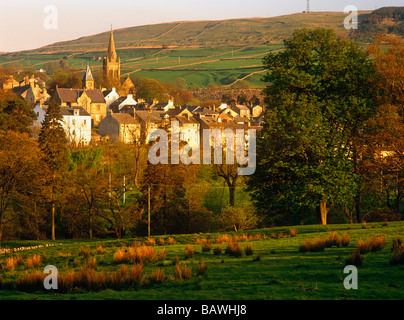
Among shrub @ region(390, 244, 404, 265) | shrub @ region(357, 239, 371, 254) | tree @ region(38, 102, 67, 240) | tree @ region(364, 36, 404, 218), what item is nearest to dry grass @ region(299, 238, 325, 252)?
shrub @ region(357, 239, 371, 254)

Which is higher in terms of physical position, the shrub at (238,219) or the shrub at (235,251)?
the shrub at (235,251)

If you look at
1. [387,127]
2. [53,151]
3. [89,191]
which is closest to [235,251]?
[387,127]

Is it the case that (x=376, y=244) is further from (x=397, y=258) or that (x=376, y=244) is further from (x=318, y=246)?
(x=397, y=258)

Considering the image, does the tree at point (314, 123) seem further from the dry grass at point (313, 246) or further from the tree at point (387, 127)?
the dry grass at point (313, 246)

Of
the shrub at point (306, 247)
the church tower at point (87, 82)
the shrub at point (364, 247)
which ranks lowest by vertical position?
the shrub at point (306, 247)

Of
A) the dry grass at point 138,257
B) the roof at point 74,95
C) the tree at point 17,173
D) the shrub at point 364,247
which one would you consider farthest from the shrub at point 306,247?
the roof at point 74,95

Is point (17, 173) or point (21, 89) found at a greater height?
point (21, 89)

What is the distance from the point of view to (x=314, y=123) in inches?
1267

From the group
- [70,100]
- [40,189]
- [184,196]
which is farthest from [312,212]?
[70,100]

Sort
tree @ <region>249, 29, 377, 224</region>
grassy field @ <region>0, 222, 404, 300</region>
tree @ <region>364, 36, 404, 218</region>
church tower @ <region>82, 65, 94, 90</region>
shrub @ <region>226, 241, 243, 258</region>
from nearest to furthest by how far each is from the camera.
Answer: grassy field @ <region>0, 222, 404, 300</region> → shrub @ <region>226, 241, 243, 258</region> → tree @ <region>364, 36, 404, 218</region> → tree @ <region>249, 29, 377, 224</region> → church tower @ <region>82, 65, 94, 90</region>

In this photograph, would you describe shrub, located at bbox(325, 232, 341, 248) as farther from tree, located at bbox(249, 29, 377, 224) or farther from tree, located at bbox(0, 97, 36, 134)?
tree, located at bbox(0, 97, 36, 134)

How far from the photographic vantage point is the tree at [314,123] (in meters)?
32.0

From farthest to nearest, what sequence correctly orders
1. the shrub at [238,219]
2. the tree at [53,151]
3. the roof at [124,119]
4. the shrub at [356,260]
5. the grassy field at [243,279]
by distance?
the roof at [124,119] < the tree at [53,151] < the shrub at [238,219] < the shrub at [356,260] < the grassy field at [243,279]

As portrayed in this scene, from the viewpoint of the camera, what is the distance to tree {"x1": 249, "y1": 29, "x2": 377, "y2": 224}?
105 feet
